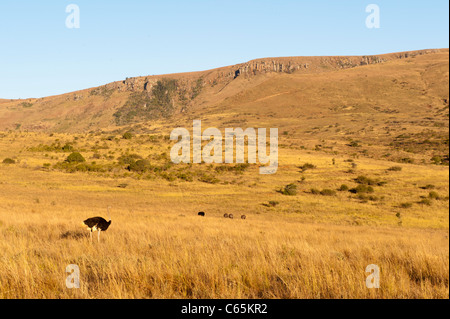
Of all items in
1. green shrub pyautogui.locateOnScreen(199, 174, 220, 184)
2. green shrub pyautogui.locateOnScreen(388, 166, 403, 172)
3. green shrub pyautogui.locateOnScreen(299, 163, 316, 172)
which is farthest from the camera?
green shrub pyautogui.locateOnScreen(299, 163, 316, 172)

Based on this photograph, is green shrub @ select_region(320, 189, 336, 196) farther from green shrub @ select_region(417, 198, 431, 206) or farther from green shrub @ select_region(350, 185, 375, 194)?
green shrub @ select_region(417, 198, 431, 206)

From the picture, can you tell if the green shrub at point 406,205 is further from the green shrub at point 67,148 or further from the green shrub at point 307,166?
the green shrub at point 67,148

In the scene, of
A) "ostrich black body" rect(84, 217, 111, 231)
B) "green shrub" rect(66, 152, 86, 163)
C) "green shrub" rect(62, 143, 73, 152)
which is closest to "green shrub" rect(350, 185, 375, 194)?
"ostrich black body" rect(84, 217, 111, 231)

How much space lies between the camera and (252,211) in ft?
79.2

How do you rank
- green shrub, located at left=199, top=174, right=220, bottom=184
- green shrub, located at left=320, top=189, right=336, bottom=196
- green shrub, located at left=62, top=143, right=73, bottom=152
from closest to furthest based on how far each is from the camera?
green shrub, located at left=320, top=189, right=336, bottom=196 → green shrub, located at left=199, top=174, right=220, bottom=184 → green shrub, located at left=62, top=143, right=73, bottom=152

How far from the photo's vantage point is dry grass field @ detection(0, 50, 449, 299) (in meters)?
4.28

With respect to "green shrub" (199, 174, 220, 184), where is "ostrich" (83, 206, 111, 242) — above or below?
above

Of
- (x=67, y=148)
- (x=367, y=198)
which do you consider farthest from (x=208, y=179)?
(x=67, y=148)

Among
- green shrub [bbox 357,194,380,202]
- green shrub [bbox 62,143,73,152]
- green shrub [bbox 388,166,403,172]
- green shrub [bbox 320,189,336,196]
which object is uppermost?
green shrub [bbox 62,143,73,152]

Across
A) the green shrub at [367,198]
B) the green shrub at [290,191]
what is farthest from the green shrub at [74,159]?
the green shrub at [367,198]

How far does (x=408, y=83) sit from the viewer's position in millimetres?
107562

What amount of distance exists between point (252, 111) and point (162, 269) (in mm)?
119009

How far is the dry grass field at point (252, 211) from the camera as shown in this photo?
4.28m
